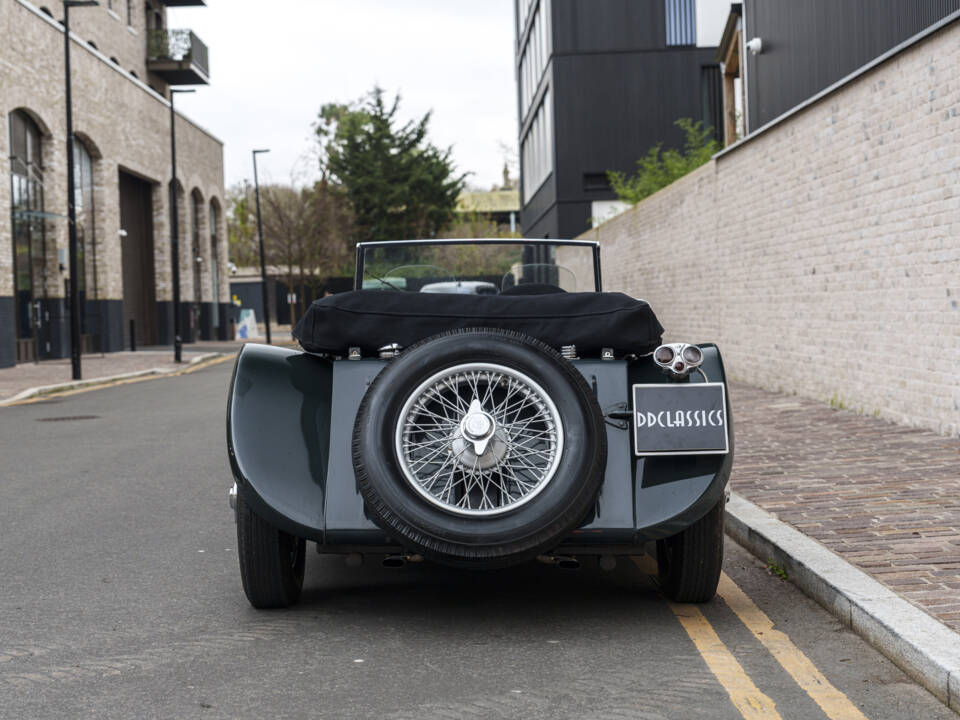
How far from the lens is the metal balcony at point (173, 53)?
148 ft

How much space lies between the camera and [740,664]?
4.06 metres

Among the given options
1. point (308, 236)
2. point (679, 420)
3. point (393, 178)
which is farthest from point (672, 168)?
point (393, 178)

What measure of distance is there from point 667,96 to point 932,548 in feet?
111

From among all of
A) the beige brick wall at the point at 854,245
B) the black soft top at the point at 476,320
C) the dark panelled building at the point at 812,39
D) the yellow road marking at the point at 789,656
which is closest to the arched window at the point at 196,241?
the beige brick wall at the point at 854,245

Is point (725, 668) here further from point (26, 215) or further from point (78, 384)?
point (26, 215)

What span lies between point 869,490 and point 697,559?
2670 mm

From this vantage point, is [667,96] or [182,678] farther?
[667,96]

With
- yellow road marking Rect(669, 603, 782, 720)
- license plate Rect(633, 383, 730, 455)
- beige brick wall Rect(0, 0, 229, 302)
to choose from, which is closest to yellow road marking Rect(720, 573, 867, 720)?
yellow road marking Rect(669, 603, 782, 720)

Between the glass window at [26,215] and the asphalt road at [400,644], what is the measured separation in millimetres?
23342

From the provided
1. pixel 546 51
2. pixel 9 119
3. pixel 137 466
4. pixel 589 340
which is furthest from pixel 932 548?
pixel 546 51

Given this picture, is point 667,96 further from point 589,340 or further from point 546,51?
point 589,340

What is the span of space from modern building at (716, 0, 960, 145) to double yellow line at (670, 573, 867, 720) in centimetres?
648

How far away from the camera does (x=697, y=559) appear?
4.65 m

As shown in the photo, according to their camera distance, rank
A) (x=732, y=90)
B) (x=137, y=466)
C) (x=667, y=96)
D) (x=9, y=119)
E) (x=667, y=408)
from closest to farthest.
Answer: (x=667, y=408) < (x=137, y=466) < (x=732, y=90) < (x=9, y=119) < (x=667, y=96)
